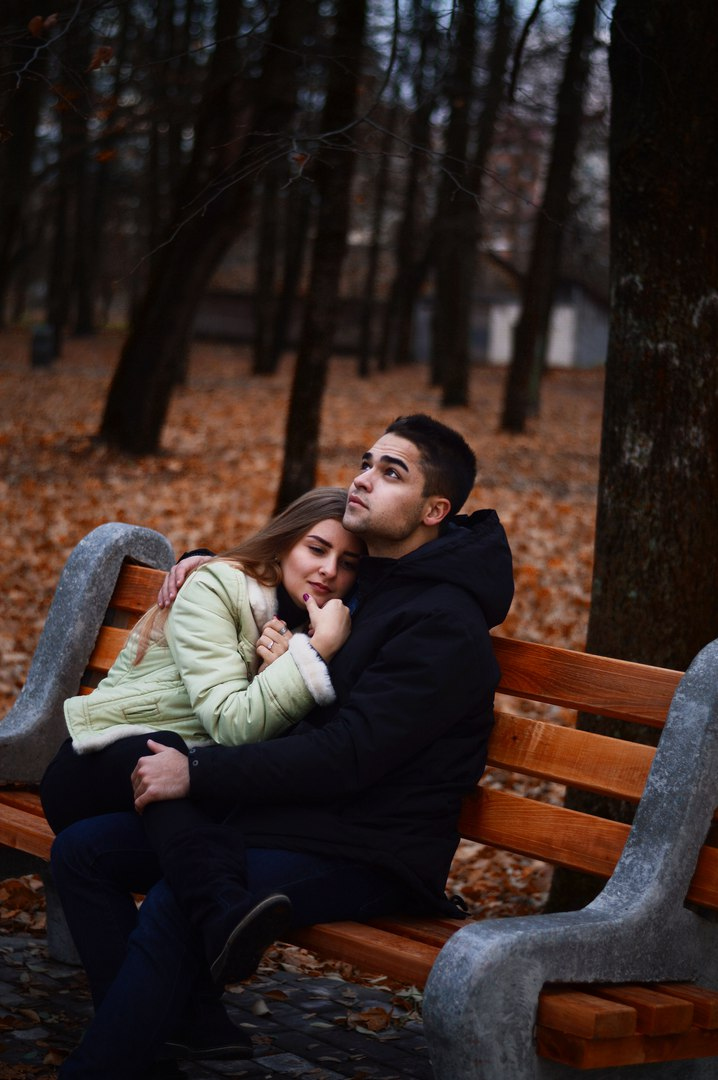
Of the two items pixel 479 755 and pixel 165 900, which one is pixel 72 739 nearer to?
pixel 165 900

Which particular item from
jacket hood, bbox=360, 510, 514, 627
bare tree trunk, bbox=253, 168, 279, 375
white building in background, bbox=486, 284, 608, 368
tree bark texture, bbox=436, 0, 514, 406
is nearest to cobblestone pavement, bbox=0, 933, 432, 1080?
jacket hood, bbox=360, 510, 514, 627

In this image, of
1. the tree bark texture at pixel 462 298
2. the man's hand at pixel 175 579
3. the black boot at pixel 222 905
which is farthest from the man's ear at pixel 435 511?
the tree bark texture at pixel 462 298

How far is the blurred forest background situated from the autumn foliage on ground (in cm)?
12

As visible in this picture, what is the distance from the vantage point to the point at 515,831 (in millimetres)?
3371

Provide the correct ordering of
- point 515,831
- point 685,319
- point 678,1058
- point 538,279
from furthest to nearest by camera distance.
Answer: point 538,279
point 685,319
point 515,831
point 678,1058

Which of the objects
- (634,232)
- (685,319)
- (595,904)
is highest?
(634,232)

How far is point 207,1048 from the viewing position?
3.31m

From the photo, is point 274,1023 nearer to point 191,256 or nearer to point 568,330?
point 191,256

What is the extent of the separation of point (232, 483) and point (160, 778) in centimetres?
1139

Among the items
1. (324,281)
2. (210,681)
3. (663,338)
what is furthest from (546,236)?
(210,681)

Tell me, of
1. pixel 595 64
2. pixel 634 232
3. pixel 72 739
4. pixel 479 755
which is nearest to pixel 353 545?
pixel 479 755

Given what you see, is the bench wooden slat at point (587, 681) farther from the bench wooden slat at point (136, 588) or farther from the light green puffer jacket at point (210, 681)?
the bench wooden slat at point (136, 588)

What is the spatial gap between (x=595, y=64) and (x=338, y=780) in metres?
14.1

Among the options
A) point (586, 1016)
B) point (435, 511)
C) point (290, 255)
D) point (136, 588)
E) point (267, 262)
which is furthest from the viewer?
point (290, 255)
